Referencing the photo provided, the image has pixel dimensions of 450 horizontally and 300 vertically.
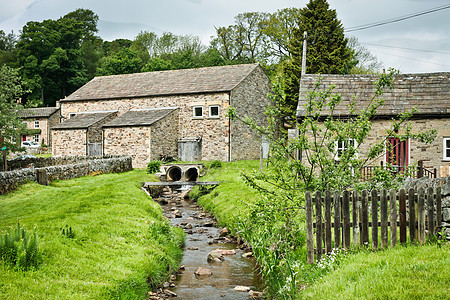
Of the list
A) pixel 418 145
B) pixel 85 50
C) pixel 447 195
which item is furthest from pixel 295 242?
pixel 85 50

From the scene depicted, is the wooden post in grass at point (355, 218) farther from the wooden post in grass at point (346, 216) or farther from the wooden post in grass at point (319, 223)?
the wooden post in grass at point (319, 223)

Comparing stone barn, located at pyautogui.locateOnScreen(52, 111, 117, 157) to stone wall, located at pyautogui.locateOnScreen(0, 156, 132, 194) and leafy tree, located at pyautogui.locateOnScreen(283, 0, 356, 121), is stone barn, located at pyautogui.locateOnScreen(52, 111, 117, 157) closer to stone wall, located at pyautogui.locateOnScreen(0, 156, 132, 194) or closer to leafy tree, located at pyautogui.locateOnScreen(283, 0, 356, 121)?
stone wall, located at pyautogui.locateOnScreen(0, 156, 132, 194)

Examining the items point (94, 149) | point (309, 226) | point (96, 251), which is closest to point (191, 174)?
point (94, 149)

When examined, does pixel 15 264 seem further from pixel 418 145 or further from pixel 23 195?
pixel 418 145

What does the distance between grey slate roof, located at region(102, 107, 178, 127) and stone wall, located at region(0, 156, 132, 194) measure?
321cm

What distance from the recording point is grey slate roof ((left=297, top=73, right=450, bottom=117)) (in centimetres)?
1848

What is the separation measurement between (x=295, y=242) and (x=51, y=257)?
5.32 m

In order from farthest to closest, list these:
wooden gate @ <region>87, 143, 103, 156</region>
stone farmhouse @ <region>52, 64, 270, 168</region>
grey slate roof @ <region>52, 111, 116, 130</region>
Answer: grey slate roof @ <region>52, 111, 116, 130</region> → wooden gate @ <region>87, 143, 103, 156</region> → stone farmhouse @ <region>52, 64, 270, 168</region>

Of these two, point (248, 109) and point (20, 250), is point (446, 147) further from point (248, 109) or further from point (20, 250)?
point (248, 109)

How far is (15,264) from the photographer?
701 cm

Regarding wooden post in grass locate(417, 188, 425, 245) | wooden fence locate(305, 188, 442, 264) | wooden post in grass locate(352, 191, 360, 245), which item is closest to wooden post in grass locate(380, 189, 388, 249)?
wooden fence locate(305, 188, 442, 264)

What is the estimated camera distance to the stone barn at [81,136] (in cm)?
3534

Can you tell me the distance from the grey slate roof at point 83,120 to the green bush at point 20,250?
29.3 m

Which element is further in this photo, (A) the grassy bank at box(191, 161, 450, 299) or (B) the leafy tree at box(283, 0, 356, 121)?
(B) the leafy tree at box(283, 0, 356, 121)
